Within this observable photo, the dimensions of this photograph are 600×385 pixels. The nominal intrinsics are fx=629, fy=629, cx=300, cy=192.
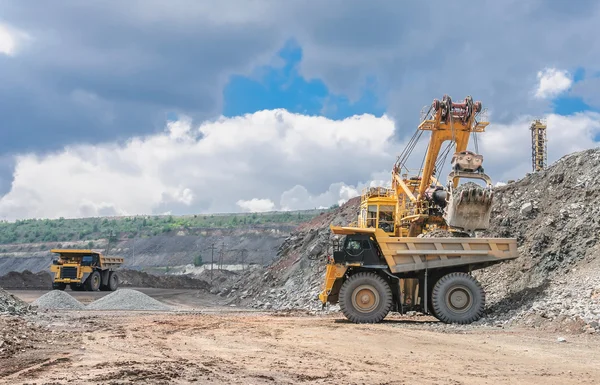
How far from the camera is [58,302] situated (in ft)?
92.5

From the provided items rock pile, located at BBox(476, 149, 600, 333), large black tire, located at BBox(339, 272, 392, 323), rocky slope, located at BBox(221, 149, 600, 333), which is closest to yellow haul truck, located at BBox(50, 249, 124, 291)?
rocky slope, located at BBox(221, 149, 600, 333)

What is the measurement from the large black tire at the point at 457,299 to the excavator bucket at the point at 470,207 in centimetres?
163

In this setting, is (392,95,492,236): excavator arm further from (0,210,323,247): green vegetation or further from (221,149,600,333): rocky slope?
(0,210,323,247): green vegetation

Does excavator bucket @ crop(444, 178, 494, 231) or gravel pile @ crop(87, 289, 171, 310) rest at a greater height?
excavator bucket @ crop(444, 178, 494, 231)

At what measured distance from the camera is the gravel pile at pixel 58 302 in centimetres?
2766

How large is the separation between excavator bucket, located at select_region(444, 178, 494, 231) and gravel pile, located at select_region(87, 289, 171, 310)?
15.3 m

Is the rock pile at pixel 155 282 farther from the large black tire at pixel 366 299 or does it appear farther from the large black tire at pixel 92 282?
the large black tire at pixel 366 299

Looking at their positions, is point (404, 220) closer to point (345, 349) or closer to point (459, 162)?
point (459, 162)

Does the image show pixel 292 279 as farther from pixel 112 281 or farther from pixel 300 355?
pixel 300 355

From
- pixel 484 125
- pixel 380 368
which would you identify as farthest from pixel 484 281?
pixel 380 368

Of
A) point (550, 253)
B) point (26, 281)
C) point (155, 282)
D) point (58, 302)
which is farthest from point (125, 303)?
point (26, 281)

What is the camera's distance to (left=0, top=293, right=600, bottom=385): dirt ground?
9195 millimetres

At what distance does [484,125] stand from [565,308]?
7.45 m

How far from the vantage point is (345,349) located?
12305 mm
